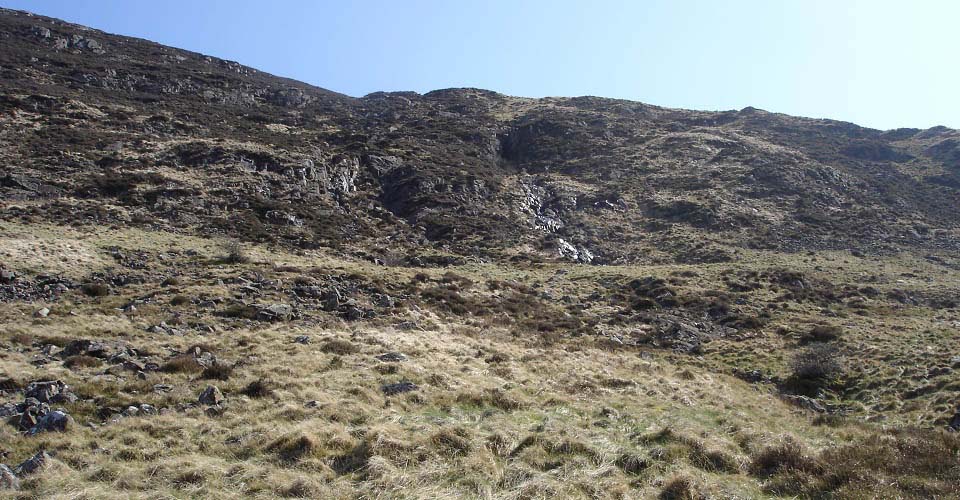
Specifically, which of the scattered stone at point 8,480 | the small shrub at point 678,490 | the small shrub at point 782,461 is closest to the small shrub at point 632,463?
the small shrub at point 678,490

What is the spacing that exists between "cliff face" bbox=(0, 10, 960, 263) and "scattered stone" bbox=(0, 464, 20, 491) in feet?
101

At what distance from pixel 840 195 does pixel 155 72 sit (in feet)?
310

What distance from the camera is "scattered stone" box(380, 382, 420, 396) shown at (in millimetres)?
11964

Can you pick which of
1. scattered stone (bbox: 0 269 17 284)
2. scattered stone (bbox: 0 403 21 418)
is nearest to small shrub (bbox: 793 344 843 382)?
scattered stone (bbox: 0 403 21 418)

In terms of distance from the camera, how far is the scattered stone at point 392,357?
14.9 meters

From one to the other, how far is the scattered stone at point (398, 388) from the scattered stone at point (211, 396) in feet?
12.1

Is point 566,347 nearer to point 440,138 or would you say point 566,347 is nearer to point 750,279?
point 750,279

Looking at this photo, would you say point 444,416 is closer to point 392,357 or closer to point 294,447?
point 294,447

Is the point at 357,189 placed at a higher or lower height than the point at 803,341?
higher

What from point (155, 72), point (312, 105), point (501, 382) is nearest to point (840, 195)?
point (501, 382)

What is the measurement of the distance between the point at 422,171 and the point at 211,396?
47.6 m

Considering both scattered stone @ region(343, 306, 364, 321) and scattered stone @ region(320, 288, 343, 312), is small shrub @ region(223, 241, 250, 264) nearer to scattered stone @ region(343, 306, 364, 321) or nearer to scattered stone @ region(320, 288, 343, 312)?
scattered stone @ region(320, 288, 343, 312)

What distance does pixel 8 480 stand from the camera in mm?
6527

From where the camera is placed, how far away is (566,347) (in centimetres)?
2073
